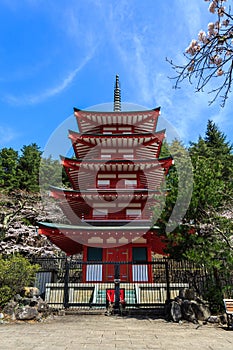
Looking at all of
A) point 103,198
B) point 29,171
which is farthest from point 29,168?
point 103,198

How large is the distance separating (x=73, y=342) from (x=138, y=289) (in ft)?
23.3

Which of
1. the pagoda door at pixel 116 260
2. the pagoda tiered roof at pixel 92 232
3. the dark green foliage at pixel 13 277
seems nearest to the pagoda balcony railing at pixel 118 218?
the pagoda tiered roof at pixel 92 232

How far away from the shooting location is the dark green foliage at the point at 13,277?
9912 millimetres

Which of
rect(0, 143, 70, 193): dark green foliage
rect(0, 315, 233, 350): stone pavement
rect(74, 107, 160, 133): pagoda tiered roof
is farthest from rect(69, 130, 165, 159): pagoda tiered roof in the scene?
rect(0, 143, 70, 193): dark green foliage

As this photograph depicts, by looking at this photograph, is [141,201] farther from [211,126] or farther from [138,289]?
[211,126]

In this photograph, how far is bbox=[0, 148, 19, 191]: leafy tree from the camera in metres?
30.0

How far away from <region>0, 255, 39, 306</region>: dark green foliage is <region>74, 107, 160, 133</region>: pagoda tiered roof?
1122 centimetres

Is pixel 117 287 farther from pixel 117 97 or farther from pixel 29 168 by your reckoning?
pixel 29 168

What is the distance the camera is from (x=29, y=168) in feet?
112

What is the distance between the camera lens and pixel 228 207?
36.2 ft

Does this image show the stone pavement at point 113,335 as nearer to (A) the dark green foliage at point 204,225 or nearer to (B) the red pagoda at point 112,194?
(A) the dark green foliage at point 204,225

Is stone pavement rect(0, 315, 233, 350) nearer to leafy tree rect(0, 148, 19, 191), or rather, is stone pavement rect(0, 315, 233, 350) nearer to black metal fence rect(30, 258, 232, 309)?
black metal fence rect(30, 258, 232, 309)

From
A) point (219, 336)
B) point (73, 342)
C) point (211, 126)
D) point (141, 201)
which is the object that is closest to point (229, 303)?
point (219, 336)

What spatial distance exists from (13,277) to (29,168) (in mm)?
25415
